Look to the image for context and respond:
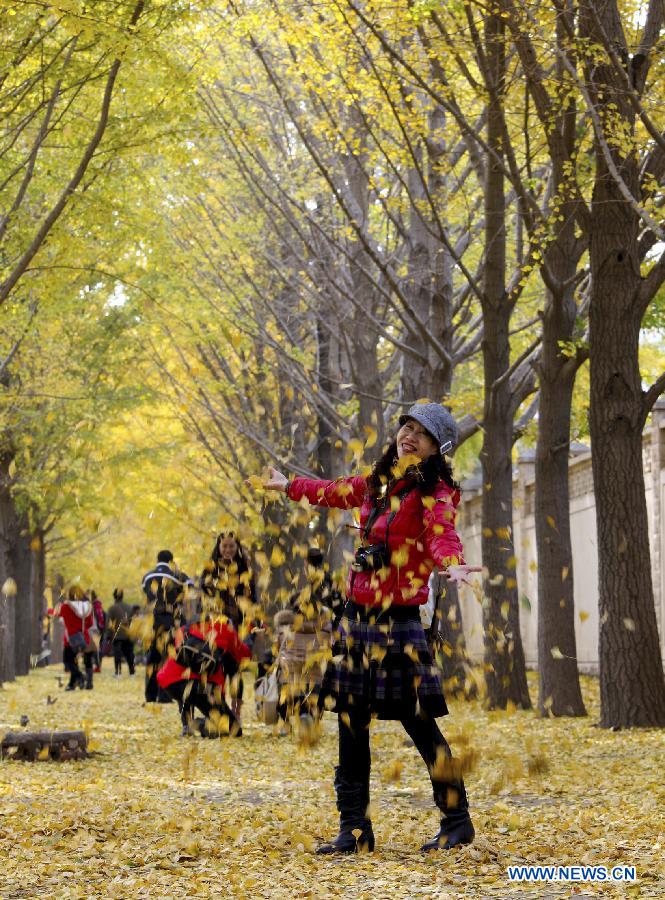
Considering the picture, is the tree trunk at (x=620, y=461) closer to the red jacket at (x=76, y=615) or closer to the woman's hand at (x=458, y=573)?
the woman's hand at (x=458, y=573)

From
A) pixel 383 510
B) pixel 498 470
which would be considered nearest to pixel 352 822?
pixel 383 510

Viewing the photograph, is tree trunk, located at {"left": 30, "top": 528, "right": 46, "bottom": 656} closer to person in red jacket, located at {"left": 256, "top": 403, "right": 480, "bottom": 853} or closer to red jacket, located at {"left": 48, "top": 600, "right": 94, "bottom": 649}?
red jacket, located at {"left": 48, "top": 600, "right": 94, "bottom": 649}

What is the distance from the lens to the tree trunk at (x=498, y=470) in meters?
14.1

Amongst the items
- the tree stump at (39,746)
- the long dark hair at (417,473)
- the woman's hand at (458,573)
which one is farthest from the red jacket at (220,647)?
the woman's hand at (458,573)

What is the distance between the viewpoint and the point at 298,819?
707 centimetres

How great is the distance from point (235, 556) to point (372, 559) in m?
5.90

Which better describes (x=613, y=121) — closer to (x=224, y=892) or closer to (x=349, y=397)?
(x=224, y=892)

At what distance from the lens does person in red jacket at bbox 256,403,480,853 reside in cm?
583

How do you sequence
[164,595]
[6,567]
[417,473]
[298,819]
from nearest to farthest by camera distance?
1. [417,473]
2. [298,819]
3. [164,595]
4. [6,567]

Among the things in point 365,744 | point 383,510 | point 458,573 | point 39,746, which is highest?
point 383,510

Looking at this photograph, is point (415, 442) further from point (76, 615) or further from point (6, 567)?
point (6, 567)

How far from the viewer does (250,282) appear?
2039 cm

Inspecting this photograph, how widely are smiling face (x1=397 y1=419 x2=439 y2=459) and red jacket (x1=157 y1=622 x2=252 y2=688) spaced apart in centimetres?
631

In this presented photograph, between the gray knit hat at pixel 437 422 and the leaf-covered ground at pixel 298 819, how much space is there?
1.40m
